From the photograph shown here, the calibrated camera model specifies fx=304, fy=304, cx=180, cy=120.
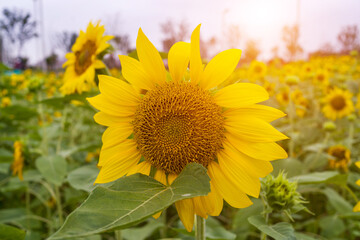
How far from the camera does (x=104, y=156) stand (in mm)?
729

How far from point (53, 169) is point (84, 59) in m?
0.62

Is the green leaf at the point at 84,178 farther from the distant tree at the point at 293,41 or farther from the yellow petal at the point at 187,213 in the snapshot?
the distant tree at the point at 293,41

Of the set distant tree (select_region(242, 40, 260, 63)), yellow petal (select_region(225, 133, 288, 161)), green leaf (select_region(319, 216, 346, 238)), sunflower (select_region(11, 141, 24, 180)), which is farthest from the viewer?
distant tree (select_region(242, 40, 260, 63))

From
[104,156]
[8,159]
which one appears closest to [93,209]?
[104,156]

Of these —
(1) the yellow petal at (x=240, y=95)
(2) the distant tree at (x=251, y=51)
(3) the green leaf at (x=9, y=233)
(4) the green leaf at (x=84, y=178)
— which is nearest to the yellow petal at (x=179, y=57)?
(1) the yellow petal at (x=240, y=95)

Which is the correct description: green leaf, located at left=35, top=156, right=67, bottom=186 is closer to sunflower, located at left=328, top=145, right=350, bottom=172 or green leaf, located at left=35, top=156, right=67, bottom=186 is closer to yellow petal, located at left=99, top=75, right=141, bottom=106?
yellow petal, located at left=99, top=75, right=141, bottom=106

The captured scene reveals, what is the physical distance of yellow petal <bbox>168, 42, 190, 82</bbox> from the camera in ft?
2.32

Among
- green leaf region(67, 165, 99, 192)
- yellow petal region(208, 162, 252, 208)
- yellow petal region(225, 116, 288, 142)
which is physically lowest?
green leaf region(67, 165, 99, 192)

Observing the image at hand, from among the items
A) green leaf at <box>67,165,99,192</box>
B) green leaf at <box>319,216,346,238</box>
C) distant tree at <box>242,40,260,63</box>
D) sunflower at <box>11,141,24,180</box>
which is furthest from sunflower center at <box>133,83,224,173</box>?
distant tree at <box>242,40,260,63</box>

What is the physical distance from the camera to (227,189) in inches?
26.0

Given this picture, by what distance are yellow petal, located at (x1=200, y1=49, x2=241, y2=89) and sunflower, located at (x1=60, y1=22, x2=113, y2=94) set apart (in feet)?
1.61

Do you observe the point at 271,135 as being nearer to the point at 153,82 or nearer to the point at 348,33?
the point at 153,82

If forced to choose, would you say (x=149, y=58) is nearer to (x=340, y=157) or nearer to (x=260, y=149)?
(x=260, y=149)

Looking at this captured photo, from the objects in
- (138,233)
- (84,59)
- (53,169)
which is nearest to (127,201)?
(84,59)
